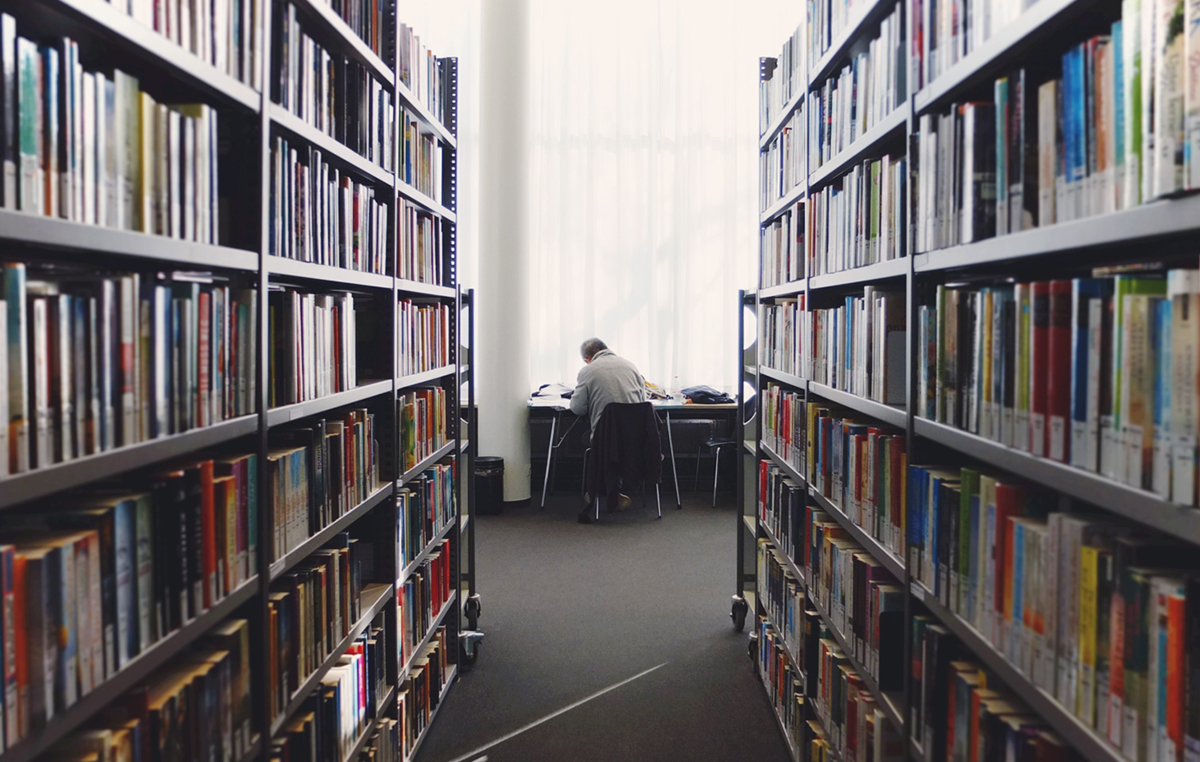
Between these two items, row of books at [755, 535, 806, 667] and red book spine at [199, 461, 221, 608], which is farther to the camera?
row of books at [755, 535, 806, 667]

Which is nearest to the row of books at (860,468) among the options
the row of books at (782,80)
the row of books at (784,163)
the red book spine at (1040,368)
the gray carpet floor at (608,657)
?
the red book spine at (1040,368)

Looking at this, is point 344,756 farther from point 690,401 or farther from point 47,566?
point 690,401

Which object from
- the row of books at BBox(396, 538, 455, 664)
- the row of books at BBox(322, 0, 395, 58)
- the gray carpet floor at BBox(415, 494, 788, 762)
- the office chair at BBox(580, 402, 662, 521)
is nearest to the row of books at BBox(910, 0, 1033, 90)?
the row of books at BBox(322, 0, 395, 58)

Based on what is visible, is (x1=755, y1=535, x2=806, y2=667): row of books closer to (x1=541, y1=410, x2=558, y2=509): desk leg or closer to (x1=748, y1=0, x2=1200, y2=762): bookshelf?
(x1=748, y1=0, x2=1200, y2=762): bookshelf

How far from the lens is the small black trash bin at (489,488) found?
5.75 metres

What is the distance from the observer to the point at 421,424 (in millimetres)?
2758

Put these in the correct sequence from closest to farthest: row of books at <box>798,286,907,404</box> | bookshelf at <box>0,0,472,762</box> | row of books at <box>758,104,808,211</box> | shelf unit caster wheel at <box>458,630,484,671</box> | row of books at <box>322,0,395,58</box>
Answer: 1. bookshelf at <box>0,0,472,762</box>
2. row of books at <box>798,286,907,404</box>
3. row of books at <box>322,0,395,58</box>
4. row of books at <box>758,104,808,211</box>
5. shelf unit caster wheel at <box>458,630,484,671</box>

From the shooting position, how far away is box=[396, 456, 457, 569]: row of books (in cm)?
253

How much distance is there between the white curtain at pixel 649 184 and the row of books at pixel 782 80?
3069mm

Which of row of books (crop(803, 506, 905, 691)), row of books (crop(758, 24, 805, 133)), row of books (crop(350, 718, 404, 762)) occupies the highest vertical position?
row of books (crop(758, 24, 805, 133))

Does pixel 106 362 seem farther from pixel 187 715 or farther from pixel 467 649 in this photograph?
pixel 467 649

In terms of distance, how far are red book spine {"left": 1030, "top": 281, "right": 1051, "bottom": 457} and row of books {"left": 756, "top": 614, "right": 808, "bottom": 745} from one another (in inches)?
61.6

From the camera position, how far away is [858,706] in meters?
1.96

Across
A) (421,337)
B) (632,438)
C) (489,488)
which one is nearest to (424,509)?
(421,337)
